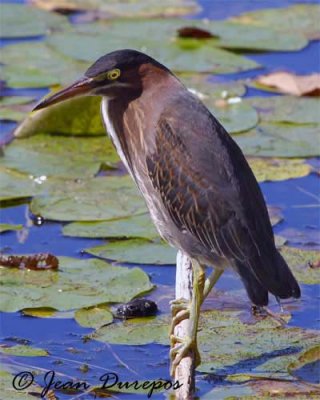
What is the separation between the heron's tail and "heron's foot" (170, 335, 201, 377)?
0.96 feet

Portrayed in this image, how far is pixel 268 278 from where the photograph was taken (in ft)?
14.7

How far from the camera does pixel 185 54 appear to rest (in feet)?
25.8

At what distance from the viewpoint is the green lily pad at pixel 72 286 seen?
5.07m

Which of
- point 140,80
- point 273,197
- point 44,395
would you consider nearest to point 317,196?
point 273,197

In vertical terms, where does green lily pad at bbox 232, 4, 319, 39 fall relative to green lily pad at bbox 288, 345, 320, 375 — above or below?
above

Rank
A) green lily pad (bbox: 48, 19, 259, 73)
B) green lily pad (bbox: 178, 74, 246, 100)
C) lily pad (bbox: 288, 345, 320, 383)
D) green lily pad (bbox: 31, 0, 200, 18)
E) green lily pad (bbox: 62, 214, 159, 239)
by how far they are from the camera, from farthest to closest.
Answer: green lily pad (bbox: 31, 0, 200, 18) < green lily pad (bbox: 48, 19, 259, 73) < green lily pad (bbox: 178, 74, 246, 100) < green lily pad (bbox: 62, 214, 159, 239) < lily pad (bbox: 288, 345, 320, 383)

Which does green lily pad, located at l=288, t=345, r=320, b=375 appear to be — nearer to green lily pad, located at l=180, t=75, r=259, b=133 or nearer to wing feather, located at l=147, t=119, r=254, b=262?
wing feather, located at l=147, t=119, r=254, b=262

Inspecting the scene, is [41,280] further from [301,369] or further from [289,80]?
[289,80]

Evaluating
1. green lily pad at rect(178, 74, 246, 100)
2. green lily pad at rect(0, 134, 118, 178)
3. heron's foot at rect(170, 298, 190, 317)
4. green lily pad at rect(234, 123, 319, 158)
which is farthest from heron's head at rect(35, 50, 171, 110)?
green lily pad at rect(178, 74, 246, 100)

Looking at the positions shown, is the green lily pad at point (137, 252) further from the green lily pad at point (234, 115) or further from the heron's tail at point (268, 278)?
the green lily pad at point (234, 115)

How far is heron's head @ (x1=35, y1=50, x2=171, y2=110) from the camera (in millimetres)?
4492

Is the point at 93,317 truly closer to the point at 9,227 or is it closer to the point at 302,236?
the point at 9,227

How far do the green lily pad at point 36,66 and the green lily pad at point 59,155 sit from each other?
767 mm

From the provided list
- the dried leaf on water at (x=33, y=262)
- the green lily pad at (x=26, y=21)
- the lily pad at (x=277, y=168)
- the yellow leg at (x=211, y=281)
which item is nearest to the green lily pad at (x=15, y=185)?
the dried leaf on water at (x=33, y=262)
